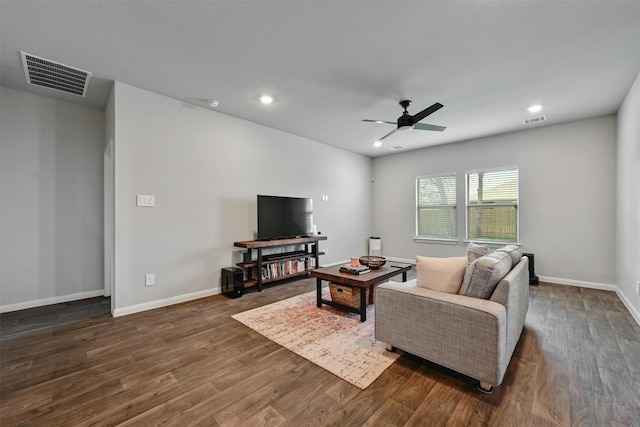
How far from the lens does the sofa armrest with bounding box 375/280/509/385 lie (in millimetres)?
1637

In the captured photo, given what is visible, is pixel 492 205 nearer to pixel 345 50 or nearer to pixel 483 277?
pixel 483 277

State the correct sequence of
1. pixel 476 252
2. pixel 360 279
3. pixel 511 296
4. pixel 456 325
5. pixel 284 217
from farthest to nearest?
pixel 284 217 → pixel 360 279 → pixel 476 252 → pixel 511 296 → pixel 456 325

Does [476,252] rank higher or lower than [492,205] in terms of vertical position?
lower

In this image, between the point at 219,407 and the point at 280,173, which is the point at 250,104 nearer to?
the point at 280,173

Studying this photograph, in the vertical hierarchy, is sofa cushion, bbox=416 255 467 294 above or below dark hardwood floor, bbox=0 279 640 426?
above

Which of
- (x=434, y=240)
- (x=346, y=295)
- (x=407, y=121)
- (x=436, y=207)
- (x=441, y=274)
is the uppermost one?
(x=407, y=121)

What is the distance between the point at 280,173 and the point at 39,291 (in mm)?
3598

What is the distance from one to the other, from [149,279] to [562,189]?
6257 millimetres

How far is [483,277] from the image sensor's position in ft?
6.07

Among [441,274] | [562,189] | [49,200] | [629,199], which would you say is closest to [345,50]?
[441,274]

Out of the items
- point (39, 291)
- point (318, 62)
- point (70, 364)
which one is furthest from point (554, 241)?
point (39, 291)

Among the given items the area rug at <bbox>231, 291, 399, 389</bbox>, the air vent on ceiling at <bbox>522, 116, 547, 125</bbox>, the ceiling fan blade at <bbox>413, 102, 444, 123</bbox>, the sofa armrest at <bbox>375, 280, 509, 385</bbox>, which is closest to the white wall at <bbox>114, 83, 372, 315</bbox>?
the area rug at <bbox>231, 291, 399, 389</bbox>

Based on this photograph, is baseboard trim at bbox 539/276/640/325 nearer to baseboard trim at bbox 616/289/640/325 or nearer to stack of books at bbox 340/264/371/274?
baseboard trim at bbox 616/289/640/325

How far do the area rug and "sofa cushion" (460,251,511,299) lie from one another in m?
0.80
